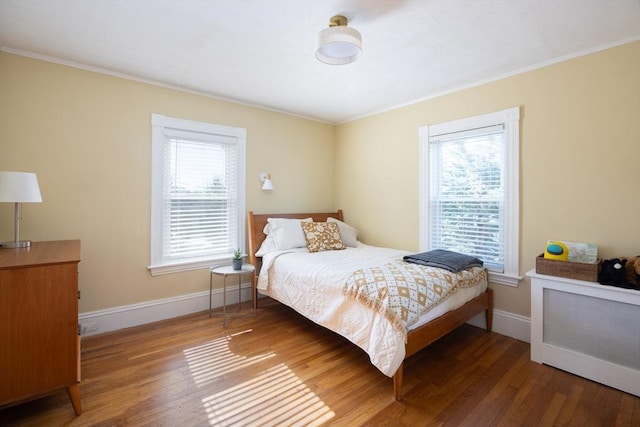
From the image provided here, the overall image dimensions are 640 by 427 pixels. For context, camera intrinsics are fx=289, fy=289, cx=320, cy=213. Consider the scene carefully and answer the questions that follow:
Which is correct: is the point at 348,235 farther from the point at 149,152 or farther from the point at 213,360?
the point at 149,152

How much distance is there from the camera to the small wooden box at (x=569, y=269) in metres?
2.08

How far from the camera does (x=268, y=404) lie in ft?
6.06

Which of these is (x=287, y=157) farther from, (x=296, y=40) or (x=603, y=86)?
(x=603, y=86)

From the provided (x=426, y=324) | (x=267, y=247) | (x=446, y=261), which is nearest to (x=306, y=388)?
(x=426, y=324)

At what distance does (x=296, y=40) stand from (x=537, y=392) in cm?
302

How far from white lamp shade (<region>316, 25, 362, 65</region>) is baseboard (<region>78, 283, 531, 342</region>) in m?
2.71

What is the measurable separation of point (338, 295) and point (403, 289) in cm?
53

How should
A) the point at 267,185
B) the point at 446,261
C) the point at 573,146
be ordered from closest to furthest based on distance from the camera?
the point at 573,146 → the point at 446,261 → the point at 267,185

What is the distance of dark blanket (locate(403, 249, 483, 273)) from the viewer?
2451mm

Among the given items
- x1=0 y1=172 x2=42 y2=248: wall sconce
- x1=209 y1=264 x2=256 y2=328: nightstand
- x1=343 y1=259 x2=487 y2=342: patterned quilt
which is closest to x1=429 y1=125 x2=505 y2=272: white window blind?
x1=343 y1=259 x2=487 y2=342: patterned quilt

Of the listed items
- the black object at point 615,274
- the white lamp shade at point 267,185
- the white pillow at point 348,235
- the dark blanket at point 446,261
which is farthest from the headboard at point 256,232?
the black object at point 615,274

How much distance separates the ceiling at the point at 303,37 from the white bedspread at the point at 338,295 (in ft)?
5.94

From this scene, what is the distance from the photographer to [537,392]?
1953mm

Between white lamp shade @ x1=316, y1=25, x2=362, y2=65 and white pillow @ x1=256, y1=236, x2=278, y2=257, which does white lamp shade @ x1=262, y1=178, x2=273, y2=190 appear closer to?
white pillow @ x1=256, y1=236, x2=278, y2=257
